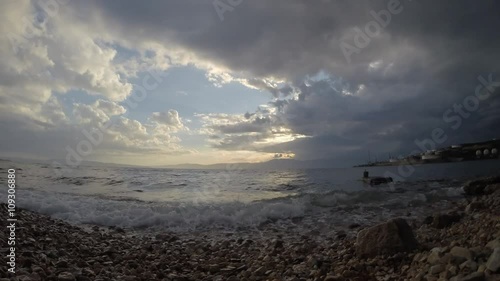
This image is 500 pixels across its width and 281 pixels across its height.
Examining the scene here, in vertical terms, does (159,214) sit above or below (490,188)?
below

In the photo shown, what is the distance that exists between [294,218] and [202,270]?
23.8 feet

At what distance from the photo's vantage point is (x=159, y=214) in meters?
13.1

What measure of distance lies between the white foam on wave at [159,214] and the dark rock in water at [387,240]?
6850 millimetres

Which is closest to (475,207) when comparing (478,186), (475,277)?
(475,277)

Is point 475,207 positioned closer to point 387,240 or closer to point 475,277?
point 387,240

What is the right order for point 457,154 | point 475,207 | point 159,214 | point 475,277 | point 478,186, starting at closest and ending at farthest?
point 475,277
point 475,207
point 159,214
point 478,186
point 457,154

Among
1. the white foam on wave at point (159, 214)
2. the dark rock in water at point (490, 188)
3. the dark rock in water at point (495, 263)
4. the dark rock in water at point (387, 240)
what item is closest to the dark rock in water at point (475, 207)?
the dark rock in water at point (387, 240)

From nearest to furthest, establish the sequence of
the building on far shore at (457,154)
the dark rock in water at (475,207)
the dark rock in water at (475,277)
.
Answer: the dark rock in water at (475,277) < the dark rock in water at (475,207) < the building on far shore at (457,154)

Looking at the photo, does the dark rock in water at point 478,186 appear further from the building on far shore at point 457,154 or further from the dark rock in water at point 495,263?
the building on far shore at point 457,154

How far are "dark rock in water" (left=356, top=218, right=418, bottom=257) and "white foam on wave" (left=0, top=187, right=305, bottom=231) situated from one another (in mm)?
6850

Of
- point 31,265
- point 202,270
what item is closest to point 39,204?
point 31,265

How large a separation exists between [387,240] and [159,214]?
10.3 m

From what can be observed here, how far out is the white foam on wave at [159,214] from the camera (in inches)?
483

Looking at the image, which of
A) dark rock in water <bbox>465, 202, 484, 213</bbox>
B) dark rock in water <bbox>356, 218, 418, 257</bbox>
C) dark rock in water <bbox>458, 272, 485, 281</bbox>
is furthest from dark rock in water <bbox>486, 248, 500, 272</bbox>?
dark rock in water <bbox>465, 202, 484, 213</bbox>
